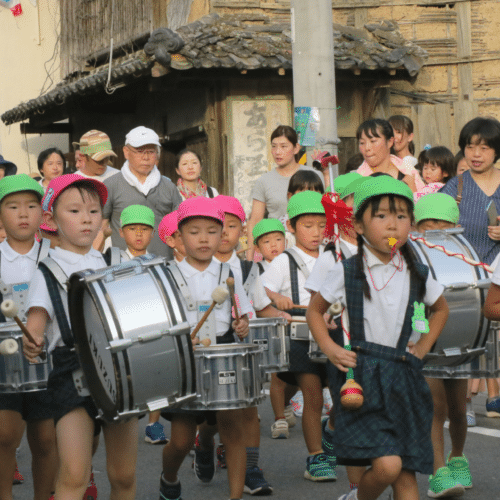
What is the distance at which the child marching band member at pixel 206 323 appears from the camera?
17.4 feet

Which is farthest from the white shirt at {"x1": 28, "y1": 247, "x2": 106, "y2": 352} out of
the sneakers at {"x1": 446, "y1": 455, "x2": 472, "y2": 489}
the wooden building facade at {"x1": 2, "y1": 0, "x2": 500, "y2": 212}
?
the wooden building facade at {"x1": 2, "y1": 0, "x2": 500, "y2": 212}

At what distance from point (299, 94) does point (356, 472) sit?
504 cm

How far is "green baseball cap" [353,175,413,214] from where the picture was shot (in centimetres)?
447

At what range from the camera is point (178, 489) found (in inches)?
217

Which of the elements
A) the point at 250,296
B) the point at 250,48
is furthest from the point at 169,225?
the point at 250,48

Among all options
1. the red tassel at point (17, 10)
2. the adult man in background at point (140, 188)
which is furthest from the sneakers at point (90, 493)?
the red tassel at point (17, 10)

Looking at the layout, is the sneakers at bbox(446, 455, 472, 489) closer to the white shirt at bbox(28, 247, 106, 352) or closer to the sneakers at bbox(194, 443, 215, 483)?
the sneakers at bbox(194, 443, 215, 483)

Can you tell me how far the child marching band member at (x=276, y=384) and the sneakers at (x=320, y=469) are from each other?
116 cm

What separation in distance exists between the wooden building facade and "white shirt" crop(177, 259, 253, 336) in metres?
7.73

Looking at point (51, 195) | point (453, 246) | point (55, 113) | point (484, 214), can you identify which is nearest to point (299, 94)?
point (484, 214)

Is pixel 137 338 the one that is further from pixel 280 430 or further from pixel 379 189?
pixel 280 430

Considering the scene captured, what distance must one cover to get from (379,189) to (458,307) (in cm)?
97

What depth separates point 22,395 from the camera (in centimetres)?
524

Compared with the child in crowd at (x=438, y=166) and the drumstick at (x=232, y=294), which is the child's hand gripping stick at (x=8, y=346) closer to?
the drumstick at (x=232, y=294)
